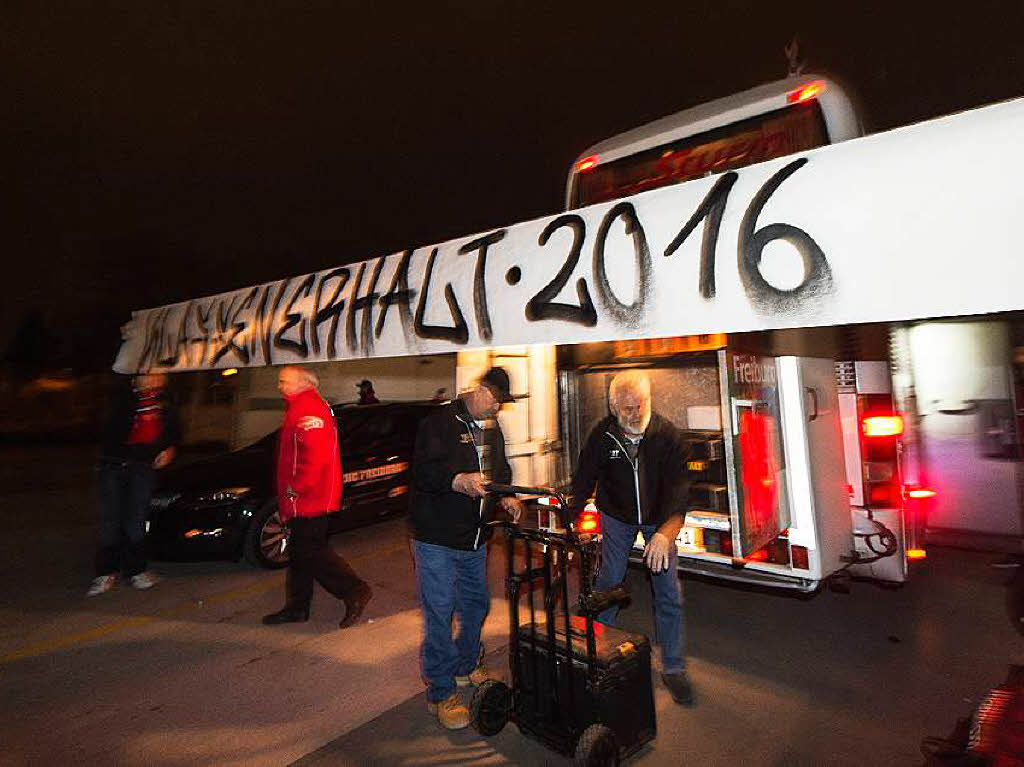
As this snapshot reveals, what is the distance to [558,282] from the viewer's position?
2.21m

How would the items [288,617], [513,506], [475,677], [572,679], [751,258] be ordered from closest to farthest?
[751,258] < [572,679] < [513,506] < [475,677] < [288,617]

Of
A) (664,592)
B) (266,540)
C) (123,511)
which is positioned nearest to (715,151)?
(664,592)

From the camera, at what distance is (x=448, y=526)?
3.01m

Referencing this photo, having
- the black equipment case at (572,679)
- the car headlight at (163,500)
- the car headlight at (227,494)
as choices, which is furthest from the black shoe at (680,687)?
the car headlight at (163,500)

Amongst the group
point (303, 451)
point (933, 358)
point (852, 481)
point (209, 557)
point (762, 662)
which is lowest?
point (762, 662)

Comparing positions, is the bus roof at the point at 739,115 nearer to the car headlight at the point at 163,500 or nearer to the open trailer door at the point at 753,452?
the open trailer door at the point at 753,452

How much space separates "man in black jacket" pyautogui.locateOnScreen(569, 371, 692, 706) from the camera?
10.8ft

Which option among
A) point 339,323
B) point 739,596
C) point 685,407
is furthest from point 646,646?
point 685,407

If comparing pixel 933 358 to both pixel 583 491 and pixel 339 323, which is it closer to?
pixel 583 491

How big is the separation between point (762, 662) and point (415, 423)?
197 inches

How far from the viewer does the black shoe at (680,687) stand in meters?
3.20

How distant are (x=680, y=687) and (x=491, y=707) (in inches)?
45.5

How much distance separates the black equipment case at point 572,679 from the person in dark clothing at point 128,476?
4151 millimetres

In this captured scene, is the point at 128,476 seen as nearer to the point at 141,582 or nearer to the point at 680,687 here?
the point at 141,582
